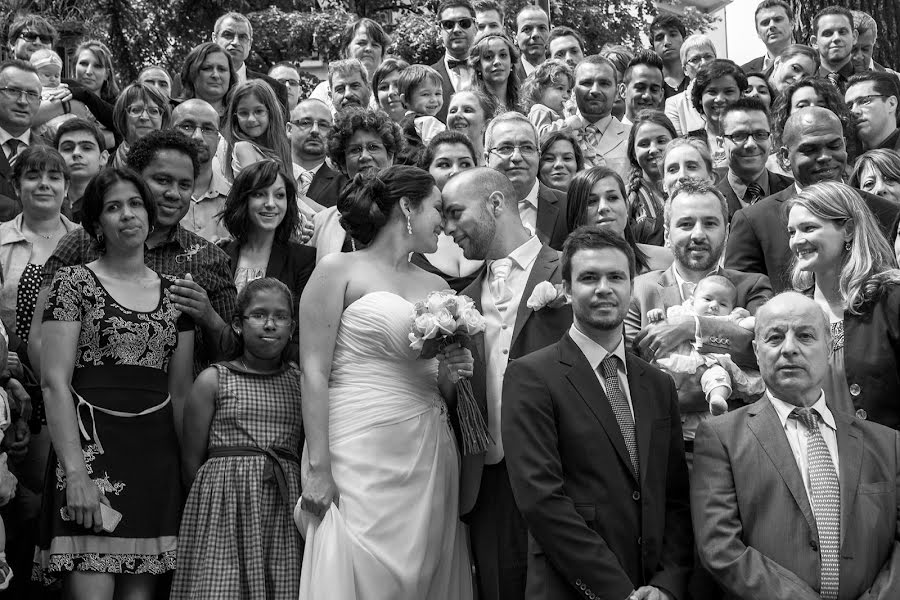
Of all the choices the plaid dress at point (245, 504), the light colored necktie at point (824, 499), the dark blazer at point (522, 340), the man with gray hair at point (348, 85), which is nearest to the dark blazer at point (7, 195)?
the plaid dress at point (245, 504)

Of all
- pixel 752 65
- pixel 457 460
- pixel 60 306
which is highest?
pixel 752 65

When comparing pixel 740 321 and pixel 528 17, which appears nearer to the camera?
pixel 740 321

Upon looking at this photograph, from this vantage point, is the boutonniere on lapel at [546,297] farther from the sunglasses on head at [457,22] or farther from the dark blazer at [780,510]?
the sunglasses on head at [457,22]

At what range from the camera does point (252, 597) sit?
5.48 m

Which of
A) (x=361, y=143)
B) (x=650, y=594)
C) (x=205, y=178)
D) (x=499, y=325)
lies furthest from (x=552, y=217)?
(x=650, y=594)

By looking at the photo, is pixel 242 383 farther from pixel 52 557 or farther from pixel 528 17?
pixel 528 17

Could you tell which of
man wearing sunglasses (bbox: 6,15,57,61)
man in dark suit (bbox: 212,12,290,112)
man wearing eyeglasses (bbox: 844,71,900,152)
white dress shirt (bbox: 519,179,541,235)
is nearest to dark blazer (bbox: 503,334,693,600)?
white dress shirt (bbox: 519,179,541,235)

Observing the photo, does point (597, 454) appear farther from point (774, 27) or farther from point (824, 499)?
point (774, 27)

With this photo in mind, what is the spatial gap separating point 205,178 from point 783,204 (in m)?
3.64

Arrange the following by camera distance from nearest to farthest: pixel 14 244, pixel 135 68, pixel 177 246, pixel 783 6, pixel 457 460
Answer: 1. pixel 457 460
2. pixel 177 246
3. pixel 14 244
4. pixel 783 6
5. pixel 135 68

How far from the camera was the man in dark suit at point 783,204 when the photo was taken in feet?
21.8

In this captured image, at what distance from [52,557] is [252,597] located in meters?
0.89

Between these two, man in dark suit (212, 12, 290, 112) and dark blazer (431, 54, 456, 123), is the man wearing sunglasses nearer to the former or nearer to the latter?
man in dark suit (212, 12, 290, 112)

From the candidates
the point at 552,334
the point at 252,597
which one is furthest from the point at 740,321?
the point at 252,597
